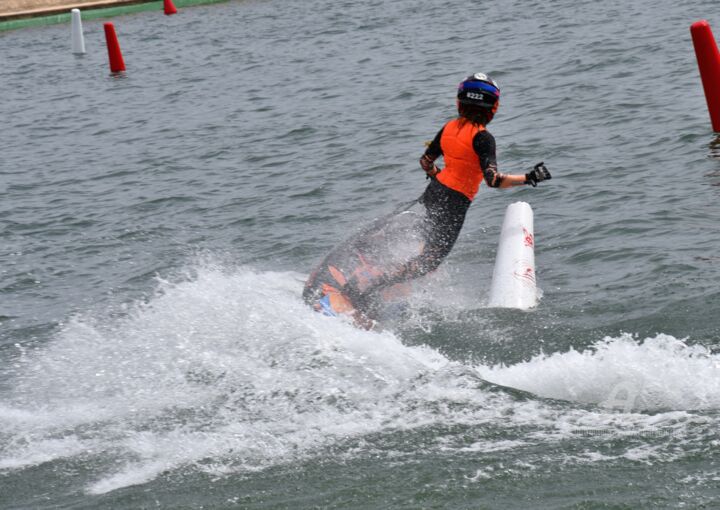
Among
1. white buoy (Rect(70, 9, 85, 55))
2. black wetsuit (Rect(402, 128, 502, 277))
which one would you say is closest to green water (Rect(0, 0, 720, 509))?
black wetsuit (Rect(402, 128, 502, 277))

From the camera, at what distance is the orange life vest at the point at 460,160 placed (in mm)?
8602

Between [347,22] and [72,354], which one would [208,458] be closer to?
[72,354]

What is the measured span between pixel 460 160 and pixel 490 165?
41 centimetres

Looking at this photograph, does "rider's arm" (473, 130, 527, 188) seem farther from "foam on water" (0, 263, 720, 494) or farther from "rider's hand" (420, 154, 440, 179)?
"foam on water" (0, 263, 720, 494)

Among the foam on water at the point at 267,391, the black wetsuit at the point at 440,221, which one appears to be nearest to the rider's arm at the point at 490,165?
the black wetsuit at the point at 440,221

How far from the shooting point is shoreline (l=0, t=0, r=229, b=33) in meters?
31.5

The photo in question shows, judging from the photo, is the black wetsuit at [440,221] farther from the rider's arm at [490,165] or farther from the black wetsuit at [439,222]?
the rider's arm at [490,165]

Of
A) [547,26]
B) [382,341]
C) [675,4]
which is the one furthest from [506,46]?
[382,341]

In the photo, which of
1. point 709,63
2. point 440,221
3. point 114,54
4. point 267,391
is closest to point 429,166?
point 440,221

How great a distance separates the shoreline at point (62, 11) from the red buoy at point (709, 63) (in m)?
22.7

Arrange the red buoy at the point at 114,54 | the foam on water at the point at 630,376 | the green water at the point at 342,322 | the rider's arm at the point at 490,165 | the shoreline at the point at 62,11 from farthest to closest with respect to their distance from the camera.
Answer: the shoreline at the point at 62,11 < the red buoy at the point at 114,54 < the rider's arm at the point at 490,165 < the foam on water at the point at 630,376 < the green water at the point at 342,322

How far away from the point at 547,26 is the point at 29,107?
10.1 m

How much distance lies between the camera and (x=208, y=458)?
6176 mm

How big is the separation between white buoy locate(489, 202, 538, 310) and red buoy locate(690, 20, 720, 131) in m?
4.20
